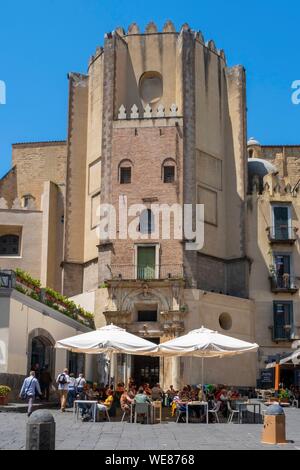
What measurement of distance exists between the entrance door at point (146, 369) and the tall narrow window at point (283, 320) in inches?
289

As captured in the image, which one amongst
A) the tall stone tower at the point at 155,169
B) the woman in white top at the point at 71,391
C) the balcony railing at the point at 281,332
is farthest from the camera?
the balcony railing at the point at 281,332

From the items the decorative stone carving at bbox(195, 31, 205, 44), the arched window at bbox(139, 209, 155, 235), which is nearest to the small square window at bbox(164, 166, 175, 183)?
the arched window at bbox(139, 209, 155, 235)

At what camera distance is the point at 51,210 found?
156 ft

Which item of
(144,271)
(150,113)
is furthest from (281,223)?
(150,113)

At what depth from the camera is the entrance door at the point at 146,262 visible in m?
40.1

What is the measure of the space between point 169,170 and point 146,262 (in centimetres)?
544

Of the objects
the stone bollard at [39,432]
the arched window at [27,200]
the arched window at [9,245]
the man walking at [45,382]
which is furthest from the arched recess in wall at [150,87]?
the stone bollard at [39,432]

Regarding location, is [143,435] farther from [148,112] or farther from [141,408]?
[148,112]

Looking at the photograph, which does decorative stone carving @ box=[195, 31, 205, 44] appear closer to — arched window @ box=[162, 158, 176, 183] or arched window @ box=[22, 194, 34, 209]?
arched window @ box=[162, 158, 176, 183]

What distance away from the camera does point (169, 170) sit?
41500 millimetres

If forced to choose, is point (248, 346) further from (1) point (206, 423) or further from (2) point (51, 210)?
(2) point (51, 210)

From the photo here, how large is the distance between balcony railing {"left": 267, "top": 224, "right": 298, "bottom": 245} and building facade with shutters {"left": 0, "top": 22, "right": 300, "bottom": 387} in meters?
0.41

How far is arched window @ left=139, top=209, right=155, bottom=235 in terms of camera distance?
4075 cm

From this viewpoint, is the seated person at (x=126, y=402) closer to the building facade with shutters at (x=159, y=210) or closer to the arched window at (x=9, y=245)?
the building facade with shutters at (x=159, y=210)
